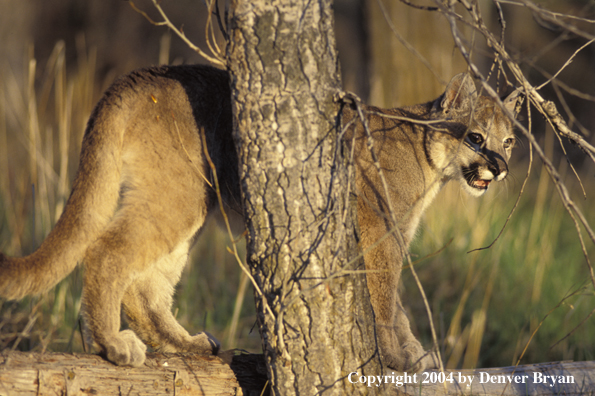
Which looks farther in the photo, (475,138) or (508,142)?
(508,142)

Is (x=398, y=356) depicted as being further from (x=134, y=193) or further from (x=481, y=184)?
(x=134, y=193)

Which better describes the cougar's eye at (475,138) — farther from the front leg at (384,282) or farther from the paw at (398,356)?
the paw at (398,356)

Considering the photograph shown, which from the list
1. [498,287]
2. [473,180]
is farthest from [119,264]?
[498,287]

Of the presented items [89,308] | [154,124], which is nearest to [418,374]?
[89,308]

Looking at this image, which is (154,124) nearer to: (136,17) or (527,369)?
(527,369)

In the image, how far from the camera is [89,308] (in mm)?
2250

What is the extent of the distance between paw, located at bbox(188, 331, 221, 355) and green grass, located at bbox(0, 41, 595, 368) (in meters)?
0.92

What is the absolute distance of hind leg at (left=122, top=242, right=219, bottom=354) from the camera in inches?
103

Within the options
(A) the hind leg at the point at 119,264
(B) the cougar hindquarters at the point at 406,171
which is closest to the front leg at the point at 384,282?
(B) the cougar hindquarters at the point at 406,171

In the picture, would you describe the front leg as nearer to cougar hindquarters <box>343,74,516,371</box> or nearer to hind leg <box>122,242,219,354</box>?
cougar hindquarters <box>343,74,516,371</box>

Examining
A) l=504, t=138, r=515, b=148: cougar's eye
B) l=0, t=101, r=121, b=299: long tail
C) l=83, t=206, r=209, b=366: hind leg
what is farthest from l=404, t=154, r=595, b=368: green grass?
l=0, t=101, r=121, b=299: long tail

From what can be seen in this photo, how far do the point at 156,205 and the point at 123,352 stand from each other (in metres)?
0.65

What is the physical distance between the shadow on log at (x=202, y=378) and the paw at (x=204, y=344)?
29 centimetres

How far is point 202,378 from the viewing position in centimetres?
213
